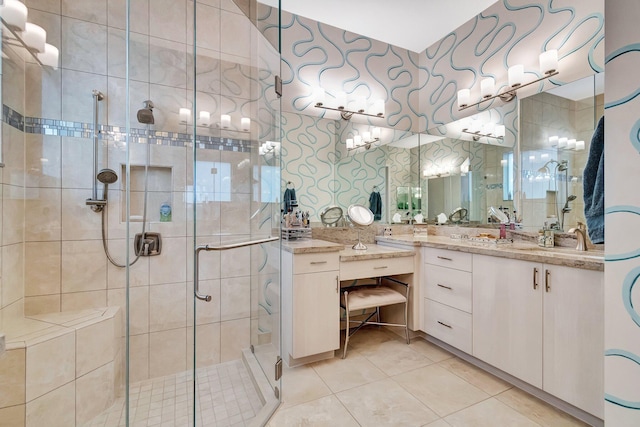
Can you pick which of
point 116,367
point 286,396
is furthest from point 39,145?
point 286,396

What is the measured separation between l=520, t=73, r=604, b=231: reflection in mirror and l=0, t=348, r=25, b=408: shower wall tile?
3.11 m

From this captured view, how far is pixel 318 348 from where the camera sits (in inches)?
76.1

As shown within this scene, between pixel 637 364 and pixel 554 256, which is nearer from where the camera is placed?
pixel 637 364

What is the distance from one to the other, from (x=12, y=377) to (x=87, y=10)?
6.50ft

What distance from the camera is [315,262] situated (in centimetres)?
192

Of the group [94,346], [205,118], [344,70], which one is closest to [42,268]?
[94,346]

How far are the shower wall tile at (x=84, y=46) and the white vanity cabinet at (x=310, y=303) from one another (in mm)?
1663

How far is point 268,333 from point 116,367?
0.85 meters

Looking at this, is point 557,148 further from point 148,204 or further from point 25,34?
point 25,34

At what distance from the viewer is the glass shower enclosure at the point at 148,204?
1438 mm

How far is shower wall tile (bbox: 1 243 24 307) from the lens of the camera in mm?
1400

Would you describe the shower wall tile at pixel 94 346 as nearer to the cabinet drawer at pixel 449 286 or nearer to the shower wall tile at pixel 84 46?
the shower wall tile at pixel 84 46

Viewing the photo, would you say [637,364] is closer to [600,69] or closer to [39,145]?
[600,69]

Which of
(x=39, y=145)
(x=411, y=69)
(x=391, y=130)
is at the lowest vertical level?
(x=39, y=145)
